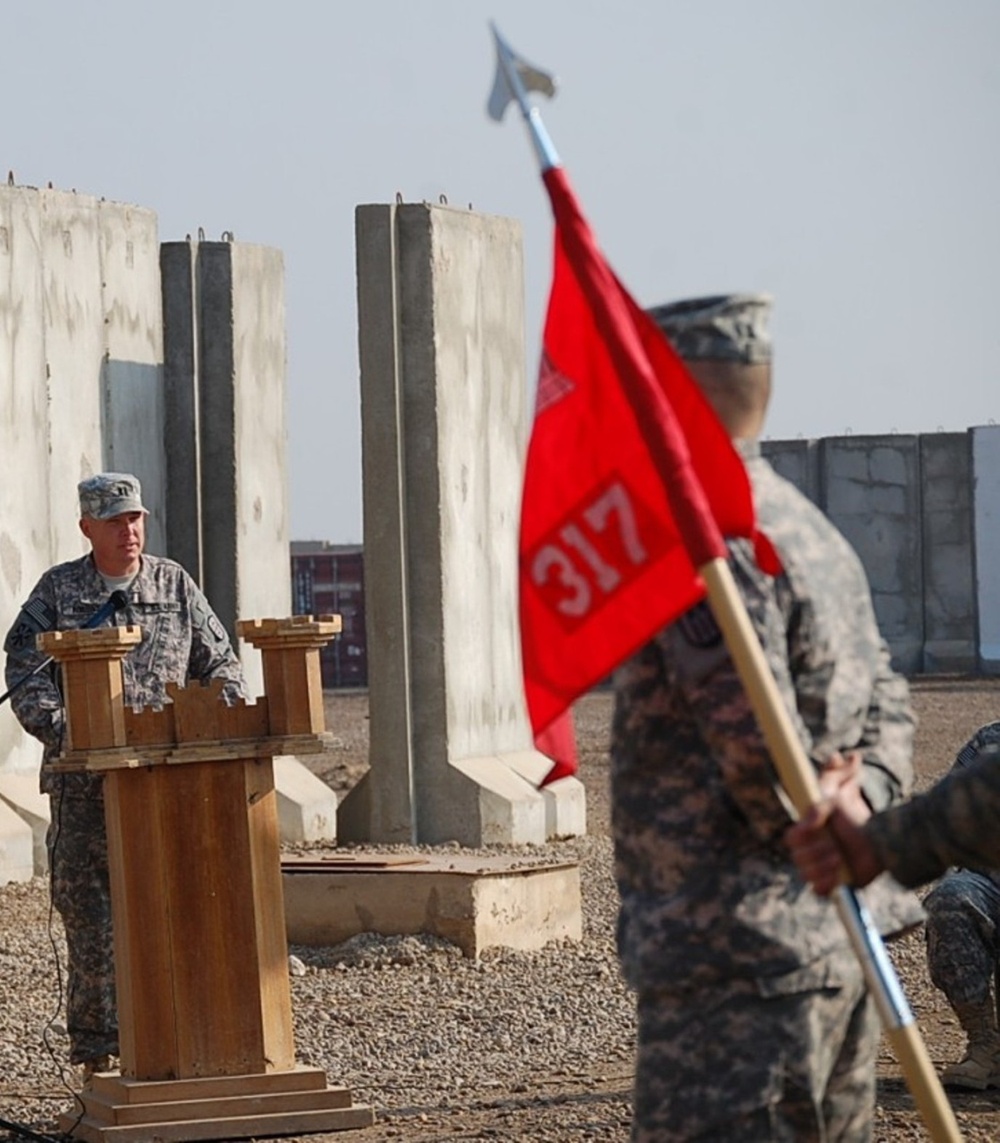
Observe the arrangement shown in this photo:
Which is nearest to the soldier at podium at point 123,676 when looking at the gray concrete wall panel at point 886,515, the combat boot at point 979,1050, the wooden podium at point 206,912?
the wooden podium at point 206,912

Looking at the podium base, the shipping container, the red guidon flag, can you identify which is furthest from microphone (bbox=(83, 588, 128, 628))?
the shipping container

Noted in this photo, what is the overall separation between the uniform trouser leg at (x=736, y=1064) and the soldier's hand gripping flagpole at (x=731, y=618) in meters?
0.14

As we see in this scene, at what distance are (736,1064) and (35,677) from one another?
397 centimetres

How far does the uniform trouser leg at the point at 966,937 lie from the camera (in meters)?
6.83

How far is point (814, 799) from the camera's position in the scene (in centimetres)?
328

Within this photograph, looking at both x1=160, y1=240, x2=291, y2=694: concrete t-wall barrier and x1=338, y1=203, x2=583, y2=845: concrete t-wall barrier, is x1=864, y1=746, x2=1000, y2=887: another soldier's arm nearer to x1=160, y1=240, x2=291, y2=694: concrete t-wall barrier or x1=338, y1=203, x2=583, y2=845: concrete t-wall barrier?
x1=338, y1=203, x2=583, y2=845: concrete t-wall barrier

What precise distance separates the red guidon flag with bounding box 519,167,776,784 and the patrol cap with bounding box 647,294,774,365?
51mm

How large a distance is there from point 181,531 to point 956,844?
1120cm

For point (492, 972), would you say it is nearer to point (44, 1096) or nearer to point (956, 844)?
point (44, 1096)

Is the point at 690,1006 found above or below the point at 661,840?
below

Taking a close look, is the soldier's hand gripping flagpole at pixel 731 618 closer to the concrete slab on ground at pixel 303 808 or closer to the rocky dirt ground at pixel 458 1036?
the rocky dirt ground at pixel 458 1036

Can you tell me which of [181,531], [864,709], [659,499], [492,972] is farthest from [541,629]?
[181,531]

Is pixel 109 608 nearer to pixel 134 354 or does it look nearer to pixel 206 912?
pixel 206 912

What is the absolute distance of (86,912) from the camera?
7.11m
